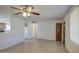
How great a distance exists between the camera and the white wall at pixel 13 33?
3.74m

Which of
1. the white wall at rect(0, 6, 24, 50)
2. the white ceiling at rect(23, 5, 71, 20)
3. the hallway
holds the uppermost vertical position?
the white ceiling at rect(23, 5, 71, 20)

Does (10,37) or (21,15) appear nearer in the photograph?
(21,15)

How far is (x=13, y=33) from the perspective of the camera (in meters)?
4.51

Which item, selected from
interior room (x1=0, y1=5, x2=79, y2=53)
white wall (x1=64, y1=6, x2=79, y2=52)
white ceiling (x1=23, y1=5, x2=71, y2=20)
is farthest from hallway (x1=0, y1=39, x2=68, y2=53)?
white ceiling (x1=23, y1=5, x2=71, y2=20)

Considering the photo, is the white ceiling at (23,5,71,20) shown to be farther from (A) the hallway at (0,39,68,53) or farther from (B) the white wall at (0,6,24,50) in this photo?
(A) the hallway at (0,39,68,53)

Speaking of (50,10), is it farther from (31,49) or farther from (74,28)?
(31,49)

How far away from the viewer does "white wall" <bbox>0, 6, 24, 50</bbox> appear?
3738 mm

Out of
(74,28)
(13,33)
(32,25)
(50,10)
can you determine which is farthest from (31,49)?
(13,33)
